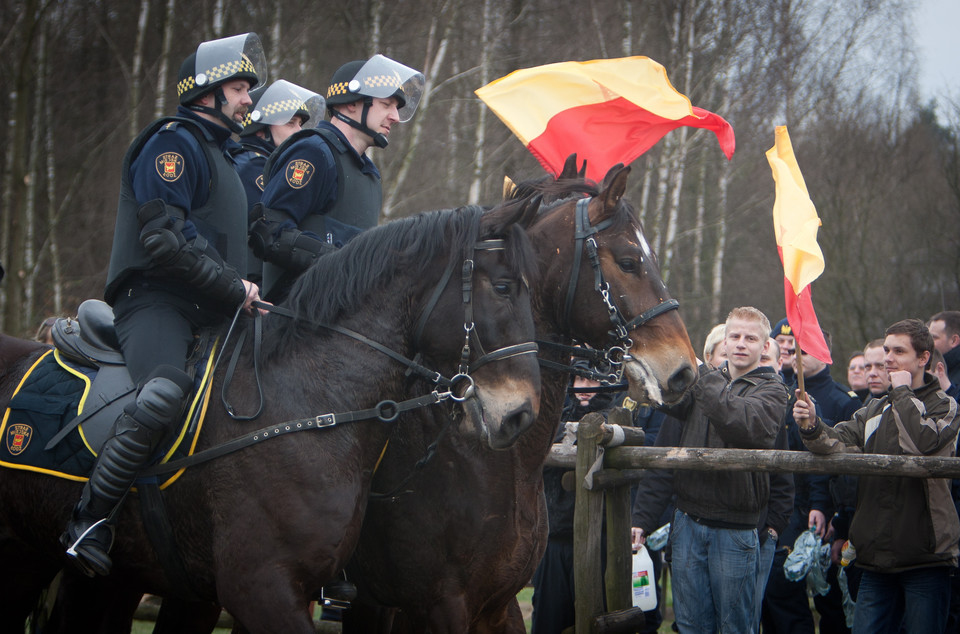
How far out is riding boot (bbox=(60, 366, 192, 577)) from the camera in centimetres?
356

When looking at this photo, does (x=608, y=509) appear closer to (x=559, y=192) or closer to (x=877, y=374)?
A: (x=559, y=192)

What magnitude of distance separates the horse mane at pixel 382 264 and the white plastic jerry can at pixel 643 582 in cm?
308

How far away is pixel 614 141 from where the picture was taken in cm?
618

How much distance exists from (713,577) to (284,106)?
4163mm

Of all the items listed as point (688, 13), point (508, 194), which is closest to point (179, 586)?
point (508, 194)

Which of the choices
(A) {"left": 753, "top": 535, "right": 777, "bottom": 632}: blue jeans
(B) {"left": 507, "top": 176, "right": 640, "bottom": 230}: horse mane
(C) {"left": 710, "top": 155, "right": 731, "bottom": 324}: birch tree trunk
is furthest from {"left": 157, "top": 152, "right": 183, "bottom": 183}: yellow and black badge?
(C) {"left": 710, "top": 155, "right": 731, "bottom": 324}: birch tree trunk

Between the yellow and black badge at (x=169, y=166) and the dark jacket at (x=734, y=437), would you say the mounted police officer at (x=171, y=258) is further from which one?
the dark jacket at (x=734, y=437)

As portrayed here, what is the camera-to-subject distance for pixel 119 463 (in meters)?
3.57

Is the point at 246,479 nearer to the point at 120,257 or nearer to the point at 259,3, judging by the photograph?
the point at 120,257

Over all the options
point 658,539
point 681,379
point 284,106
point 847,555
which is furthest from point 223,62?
point 847,555

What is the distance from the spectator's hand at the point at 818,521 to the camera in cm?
672

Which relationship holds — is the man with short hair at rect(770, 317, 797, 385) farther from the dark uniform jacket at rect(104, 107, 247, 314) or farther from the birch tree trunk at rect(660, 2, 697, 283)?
the birch tree trunk at rect(660, 2, 697, 283)

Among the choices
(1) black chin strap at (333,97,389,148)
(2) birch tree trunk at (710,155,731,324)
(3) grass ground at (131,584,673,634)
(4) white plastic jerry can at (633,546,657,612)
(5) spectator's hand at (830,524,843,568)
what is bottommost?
(3) grass ground at (131,584,673,634)

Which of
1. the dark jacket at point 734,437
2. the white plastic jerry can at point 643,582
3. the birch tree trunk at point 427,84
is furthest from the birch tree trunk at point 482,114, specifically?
the dark jacket at point 734,437
